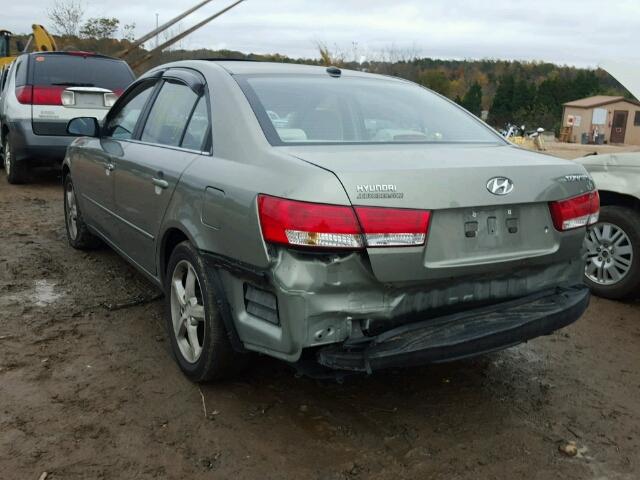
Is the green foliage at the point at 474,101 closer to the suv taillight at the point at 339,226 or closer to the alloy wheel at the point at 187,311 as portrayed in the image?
the alloy wheel at the point at 187,311

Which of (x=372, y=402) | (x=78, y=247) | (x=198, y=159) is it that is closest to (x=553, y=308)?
(x=372, y=402)

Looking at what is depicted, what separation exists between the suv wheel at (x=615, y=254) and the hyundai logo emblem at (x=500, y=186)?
96.7 inches

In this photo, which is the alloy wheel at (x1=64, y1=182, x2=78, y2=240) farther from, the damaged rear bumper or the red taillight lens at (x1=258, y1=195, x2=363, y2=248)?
the damaged rear bumper

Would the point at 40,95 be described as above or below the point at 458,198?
above

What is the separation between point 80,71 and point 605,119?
4406 centimetres

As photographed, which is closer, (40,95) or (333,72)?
(333,72)

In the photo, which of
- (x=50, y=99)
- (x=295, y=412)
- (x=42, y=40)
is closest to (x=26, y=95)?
(x=50, y=99)

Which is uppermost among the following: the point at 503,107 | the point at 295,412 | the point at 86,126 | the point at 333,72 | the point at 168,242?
the point at 333,72

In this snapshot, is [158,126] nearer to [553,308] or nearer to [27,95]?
[553,308]

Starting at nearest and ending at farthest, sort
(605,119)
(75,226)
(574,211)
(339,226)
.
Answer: (339,226), (574,211), (75,226), (605,119)

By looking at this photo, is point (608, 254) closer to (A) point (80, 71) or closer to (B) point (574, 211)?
(B) point (574, 211)

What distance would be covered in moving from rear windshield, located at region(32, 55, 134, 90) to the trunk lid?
22.6ft

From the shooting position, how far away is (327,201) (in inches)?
93.3

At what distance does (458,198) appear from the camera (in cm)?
254
